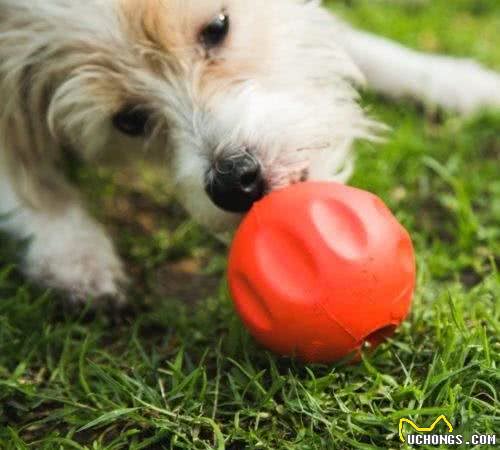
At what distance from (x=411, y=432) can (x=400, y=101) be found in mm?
2569

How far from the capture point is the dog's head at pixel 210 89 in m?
2.77

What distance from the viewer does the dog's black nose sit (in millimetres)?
2674

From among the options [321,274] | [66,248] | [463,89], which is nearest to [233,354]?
[321,274]

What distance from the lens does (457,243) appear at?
3.30 metres

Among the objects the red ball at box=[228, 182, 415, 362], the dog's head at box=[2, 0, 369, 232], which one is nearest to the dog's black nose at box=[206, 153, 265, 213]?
the dog's head at box=[2, 0, 369, 232]

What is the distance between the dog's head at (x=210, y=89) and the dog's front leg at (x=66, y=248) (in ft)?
1.06

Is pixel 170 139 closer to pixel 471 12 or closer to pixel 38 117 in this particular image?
pixel 38 117

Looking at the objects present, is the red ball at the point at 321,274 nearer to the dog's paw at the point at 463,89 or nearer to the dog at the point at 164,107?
the dog at the point at 164,107

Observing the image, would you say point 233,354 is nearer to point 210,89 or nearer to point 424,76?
point 210,89

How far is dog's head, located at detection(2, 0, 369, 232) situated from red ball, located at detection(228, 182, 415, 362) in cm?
31

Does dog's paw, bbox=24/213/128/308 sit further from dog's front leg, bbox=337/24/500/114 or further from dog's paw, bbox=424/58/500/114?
dog's paw, bbox=424/58/500/114

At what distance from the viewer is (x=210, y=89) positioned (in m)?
3.03

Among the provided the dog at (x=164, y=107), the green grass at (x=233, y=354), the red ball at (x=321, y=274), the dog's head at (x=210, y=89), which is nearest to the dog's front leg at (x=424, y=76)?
the green grass at (x=233, y=354)

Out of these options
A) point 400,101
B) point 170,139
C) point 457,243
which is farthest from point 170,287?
point 400,101
